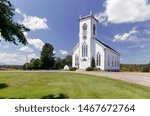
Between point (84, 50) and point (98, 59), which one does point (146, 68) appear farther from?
point (84, 50)

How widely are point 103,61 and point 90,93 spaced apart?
1030 inches

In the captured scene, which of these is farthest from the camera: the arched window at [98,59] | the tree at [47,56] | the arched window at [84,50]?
the arched window at [84,50]

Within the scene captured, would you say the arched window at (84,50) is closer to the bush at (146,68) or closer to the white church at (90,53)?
the white church at (90,53)

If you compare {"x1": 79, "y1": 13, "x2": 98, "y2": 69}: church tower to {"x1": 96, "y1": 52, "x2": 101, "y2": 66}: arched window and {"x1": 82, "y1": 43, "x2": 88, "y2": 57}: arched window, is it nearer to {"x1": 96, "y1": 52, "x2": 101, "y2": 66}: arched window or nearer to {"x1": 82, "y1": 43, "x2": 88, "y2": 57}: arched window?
{"x1": 82, "y1": 43, "x2": 88, "y2": 57}: arched window

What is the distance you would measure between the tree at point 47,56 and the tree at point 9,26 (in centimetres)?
458

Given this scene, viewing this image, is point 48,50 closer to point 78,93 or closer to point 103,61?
point 78,93

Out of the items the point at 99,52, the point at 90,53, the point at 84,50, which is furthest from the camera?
the point at 99,52

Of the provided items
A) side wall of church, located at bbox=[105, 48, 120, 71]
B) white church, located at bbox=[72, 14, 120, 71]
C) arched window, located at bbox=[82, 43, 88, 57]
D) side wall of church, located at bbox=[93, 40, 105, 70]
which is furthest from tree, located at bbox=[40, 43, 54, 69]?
side wall of church, located at bbox=[105, 48, 120, 71]

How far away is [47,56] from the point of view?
17734mm

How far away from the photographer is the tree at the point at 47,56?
16.0m

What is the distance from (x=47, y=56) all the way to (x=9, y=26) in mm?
7217

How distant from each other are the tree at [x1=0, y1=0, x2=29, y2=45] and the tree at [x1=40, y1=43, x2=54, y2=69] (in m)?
4.58

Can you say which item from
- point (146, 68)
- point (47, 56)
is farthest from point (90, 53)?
point (47, 56)

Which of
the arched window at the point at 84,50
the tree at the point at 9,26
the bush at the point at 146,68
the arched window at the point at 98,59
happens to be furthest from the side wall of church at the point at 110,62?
the tree at the point at 9,26
